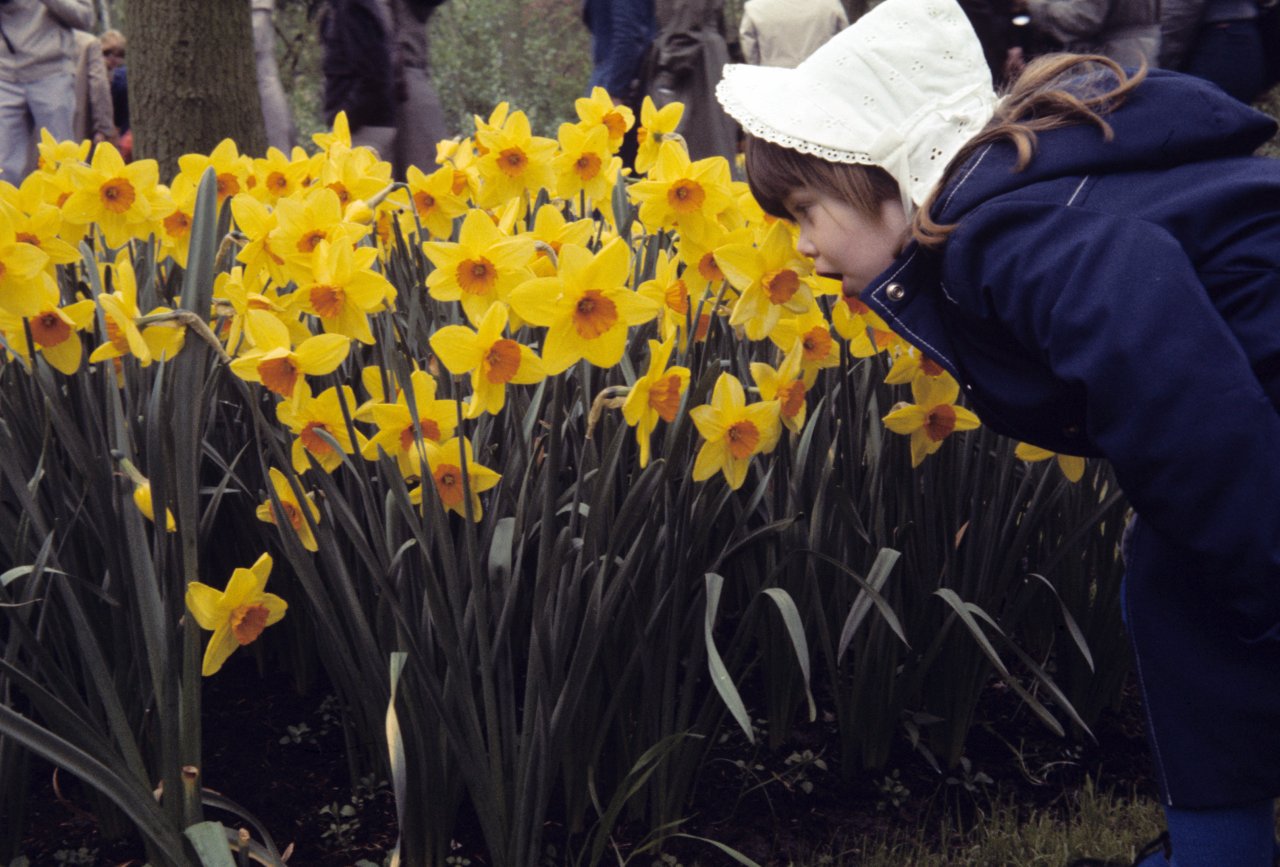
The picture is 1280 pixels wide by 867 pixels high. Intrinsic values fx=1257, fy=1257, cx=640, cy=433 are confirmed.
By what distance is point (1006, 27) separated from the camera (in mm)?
4031

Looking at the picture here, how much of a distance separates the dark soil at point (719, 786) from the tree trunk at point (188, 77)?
2.10m

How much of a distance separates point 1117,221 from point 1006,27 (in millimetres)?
3004

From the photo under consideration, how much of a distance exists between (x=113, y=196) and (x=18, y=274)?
564mm

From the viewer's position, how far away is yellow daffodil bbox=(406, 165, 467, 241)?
2203 mm

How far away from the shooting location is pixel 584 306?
1.43 metres

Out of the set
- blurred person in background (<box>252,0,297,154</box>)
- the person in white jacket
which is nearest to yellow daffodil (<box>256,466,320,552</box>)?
blurred person in background (<box>252,0,297,154</box>)

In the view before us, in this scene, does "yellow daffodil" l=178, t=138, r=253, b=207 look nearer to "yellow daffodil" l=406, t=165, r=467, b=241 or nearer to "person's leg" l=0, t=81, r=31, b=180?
"yellow daffodil" l=406, t=165, r=467, b=241

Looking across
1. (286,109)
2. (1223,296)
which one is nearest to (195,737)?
(1223,296)

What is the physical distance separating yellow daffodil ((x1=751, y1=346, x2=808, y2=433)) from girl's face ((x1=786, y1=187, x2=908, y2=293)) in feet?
0.46

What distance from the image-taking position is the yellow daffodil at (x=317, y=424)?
155 centimetres

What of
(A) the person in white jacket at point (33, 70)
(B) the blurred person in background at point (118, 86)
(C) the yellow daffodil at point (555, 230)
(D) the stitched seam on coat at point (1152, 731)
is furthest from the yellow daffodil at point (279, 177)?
(B) the blurred person in background at point (118, 86)

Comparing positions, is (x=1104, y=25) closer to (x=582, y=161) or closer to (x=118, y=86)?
(x=582, y=161)

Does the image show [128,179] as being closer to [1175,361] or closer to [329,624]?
[329,624]

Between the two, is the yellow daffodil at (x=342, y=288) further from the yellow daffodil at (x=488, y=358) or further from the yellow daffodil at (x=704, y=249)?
the yellow daffodil at (x=704, y=249)
